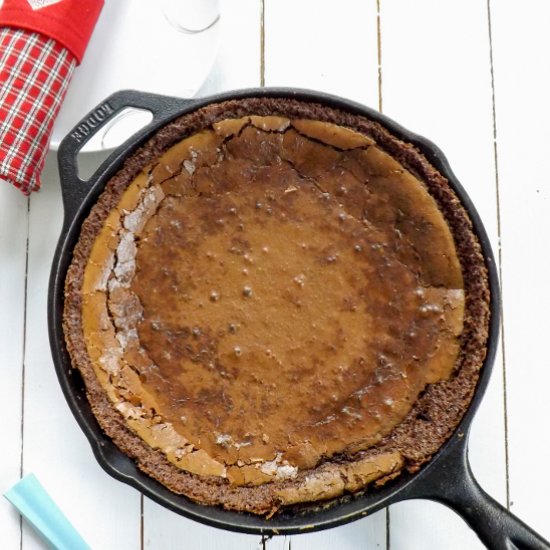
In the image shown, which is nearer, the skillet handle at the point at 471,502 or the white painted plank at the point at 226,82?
the skillet handle at the point at 471,502

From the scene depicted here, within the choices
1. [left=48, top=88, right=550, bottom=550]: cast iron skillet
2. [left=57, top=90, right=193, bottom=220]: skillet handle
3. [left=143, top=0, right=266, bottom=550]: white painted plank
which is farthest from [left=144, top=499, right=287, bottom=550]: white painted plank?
[left=57, top=90, right=193, bottom=220]: skillet handle

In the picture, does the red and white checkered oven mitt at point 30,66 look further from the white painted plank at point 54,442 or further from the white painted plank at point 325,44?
the white painted plank at point 325,44

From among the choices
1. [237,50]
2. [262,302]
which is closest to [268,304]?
[262,302]

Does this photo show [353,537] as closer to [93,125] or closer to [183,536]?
[183,536]

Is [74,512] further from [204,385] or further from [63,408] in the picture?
[204,385]

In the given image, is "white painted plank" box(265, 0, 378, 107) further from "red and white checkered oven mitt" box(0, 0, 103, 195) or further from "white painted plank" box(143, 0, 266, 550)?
"red and white checkered oven mitt" box(0, 0, 103, 195)

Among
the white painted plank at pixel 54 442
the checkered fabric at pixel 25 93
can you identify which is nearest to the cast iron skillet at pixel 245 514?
the checkered fabric at pixel 25 93
